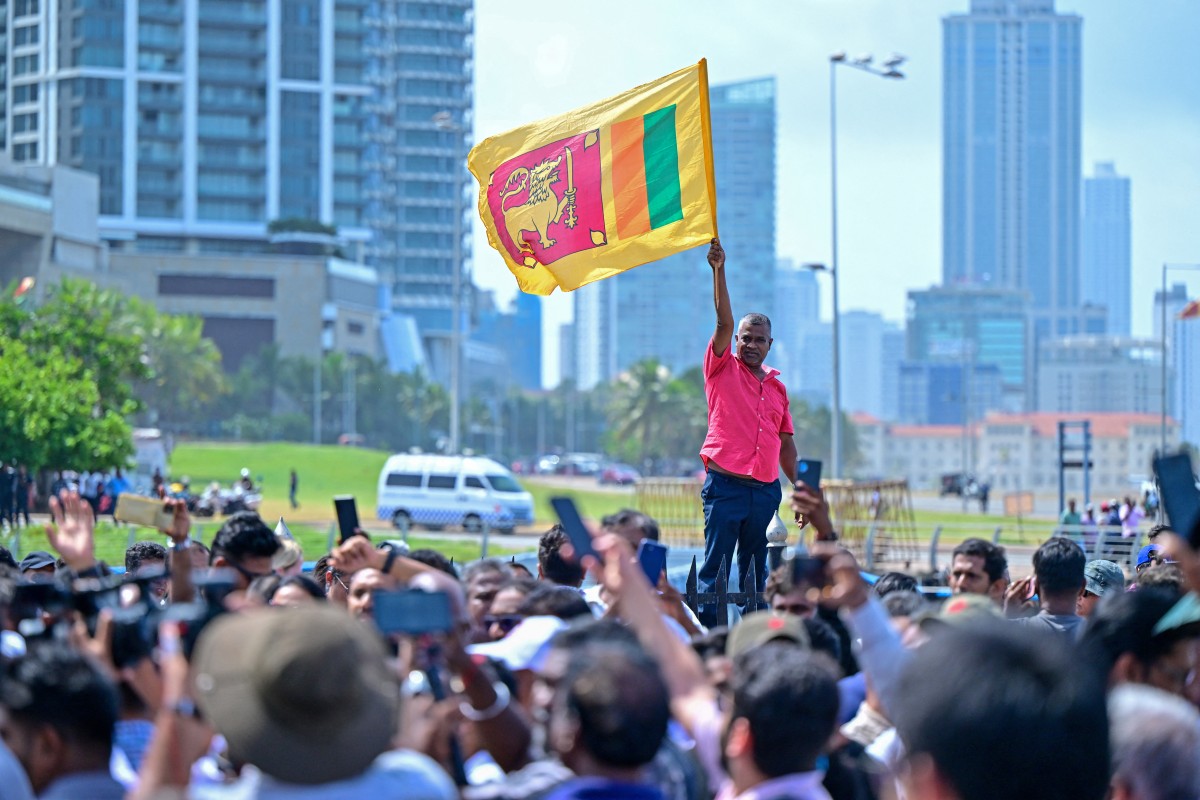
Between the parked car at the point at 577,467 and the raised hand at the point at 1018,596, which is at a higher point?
the raised hand at the point at 1018,596

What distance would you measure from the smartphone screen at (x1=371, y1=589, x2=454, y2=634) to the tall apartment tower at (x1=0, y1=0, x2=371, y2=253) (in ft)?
411

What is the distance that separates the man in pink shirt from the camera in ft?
28.1

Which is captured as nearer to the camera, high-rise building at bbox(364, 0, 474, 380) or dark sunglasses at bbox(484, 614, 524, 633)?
dark sunglasses at bbox(484, 614, 524, 633)

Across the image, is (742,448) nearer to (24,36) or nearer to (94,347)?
(94,347)

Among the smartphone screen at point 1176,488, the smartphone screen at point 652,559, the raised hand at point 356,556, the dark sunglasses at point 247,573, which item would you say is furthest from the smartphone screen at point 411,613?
the dark sunglasses at point 247,573

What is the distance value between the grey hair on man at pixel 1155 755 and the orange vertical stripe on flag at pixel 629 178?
20.4ft

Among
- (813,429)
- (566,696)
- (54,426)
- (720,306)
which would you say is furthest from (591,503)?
(566,696)

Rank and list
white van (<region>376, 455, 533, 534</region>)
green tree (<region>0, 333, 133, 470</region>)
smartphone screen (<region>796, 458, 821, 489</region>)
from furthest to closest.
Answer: white van (<region>376, 455, 533, 534</region>) < green tree (<region>0, 333, 133, 470</region>) < smartphone screen (<region>796, 458, 821, 489</region>)

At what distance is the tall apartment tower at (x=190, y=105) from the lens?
123000 mm

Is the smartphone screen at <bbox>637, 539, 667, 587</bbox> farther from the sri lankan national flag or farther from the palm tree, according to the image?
the palm tree

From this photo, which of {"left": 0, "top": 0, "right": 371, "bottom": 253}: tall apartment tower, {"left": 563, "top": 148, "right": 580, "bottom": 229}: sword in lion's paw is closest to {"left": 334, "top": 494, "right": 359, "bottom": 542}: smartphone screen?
{"left": 563, "top": 148, "right": 580, "bottom": 229}: sword in lion's paw

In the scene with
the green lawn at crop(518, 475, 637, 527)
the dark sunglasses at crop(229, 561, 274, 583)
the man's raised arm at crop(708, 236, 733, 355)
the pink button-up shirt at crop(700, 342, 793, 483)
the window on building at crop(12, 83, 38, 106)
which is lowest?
the green lawn at crop(518, 475, 637, 527)

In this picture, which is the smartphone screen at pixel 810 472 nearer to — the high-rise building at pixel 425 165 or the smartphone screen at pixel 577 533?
the smartphone screen at pixel 577 533

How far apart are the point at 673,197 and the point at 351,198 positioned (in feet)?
416
